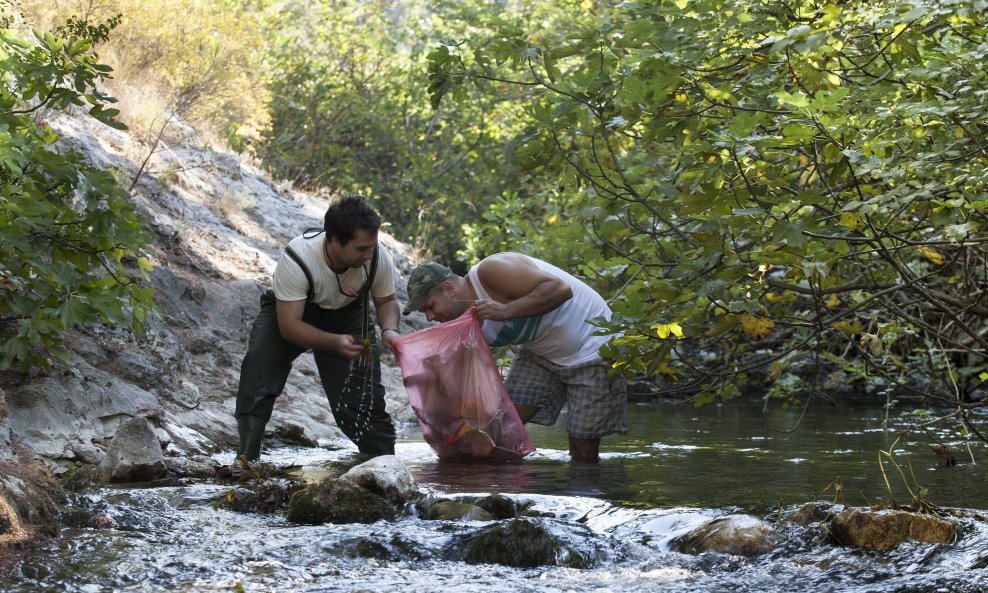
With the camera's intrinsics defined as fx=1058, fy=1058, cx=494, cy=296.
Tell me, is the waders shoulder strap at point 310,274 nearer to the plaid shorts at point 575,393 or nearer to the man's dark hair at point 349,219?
the man's dark hair at point 349,219

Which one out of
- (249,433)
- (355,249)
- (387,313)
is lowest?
(249,433)

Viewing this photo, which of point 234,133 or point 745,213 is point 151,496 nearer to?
point 745,213

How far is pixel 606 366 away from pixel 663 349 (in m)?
1.38

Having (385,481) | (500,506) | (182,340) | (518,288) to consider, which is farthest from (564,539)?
(182,340)

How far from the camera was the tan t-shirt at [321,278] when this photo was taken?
5.96 m

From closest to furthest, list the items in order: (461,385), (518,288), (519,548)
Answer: (519,548) < (518,288) < (461,385)

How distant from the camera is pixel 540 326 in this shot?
253 inches

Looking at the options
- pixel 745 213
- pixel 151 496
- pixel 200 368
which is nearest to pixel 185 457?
pixel 151 496

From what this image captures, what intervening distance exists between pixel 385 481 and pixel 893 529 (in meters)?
2.35

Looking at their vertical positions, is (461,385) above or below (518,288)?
below

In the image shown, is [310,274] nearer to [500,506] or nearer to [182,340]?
[500,506]

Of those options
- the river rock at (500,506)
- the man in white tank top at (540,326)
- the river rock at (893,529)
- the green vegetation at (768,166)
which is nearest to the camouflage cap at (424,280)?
the man in white tank top at (540,326)

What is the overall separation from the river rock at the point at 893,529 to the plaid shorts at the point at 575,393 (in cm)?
220

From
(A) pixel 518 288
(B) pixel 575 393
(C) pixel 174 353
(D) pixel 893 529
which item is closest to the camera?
(D) pixel 893 529
